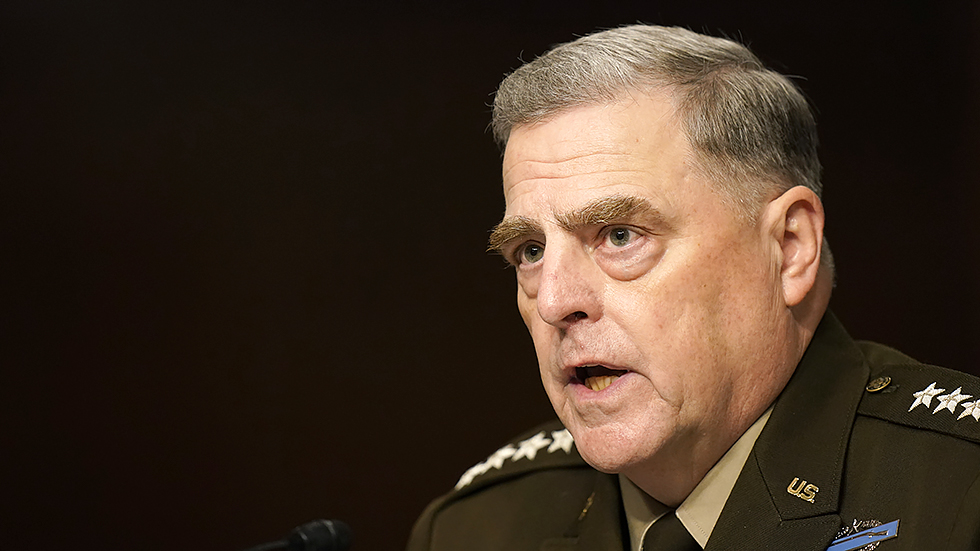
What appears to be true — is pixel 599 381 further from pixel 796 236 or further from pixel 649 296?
pixel 796 236

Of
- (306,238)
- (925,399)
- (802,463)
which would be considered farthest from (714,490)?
(306,238)

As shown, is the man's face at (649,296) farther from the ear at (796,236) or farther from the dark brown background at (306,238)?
the dark brown background at (306,238)

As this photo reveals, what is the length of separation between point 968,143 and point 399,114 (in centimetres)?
167

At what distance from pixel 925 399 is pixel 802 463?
0.24m

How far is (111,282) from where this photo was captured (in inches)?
106

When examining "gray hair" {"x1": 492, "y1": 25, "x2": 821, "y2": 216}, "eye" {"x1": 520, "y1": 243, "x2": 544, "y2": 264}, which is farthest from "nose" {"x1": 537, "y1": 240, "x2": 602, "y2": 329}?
"gray hair" {"x1": 492, "y1": 25, "x2": 821, "y2": 216}

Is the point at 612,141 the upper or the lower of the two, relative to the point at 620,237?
upper

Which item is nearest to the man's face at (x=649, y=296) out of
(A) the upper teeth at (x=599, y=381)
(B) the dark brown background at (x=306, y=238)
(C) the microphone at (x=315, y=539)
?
(A) the upper teeth at (x=599, y=381)

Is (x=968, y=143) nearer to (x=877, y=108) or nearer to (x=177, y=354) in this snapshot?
(x=877, y=108)

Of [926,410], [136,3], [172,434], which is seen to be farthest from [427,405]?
[926,410]

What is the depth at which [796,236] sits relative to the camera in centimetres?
165

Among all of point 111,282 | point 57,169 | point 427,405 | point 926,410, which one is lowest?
point 427,405

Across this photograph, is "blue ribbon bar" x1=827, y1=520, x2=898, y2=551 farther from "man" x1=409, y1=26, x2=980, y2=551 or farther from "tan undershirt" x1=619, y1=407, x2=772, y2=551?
"tan undershirt" x1=619, y1=407, x2=772, y2=551

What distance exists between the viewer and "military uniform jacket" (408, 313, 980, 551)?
1.41 m
